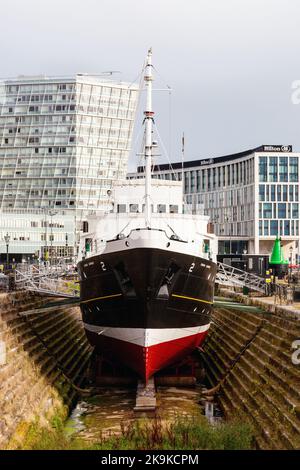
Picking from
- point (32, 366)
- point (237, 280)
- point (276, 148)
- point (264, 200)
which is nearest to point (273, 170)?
point (276, 148)

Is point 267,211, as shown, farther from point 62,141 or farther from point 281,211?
point 62,141

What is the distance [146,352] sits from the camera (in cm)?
2297

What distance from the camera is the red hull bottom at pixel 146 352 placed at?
23.2 meters

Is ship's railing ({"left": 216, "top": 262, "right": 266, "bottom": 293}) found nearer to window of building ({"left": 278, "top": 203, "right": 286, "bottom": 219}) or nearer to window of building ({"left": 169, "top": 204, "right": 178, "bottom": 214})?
window of building ({"left": 169, "top": 204, "right": 178, "bottom": 214})

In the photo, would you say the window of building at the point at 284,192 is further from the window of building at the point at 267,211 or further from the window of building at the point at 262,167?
the window of building at the point at 262,167

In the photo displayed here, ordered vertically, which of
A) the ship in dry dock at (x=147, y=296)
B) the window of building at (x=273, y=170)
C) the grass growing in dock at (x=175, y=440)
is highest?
the window of building at (x=273, y=170)

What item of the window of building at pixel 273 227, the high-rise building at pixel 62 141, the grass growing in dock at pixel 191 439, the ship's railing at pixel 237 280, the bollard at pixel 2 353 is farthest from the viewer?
the high-rise building at pixel 62 141

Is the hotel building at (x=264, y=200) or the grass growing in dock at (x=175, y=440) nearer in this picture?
the grass growing in dock at (x=175, y=440)

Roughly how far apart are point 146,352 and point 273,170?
9434 centimetres

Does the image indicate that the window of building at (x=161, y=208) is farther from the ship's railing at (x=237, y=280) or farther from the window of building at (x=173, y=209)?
the ship's railing at (x=237, y=280)

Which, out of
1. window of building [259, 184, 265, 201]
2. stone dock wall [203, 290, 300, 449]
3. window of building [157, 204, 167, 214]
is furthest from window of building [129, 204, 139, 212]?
window of building [259, 184, 265, 201]

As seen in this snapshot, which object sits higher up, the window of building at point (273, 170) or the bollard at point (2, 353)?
the window of building at point (273, 170)

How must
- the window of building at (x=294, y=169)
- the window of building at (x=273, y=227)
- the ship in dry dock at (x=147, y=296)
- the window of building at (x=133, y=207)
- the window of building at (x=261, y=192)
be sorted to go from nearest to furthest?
the ship in dry dock at (x=147, y=296)
the window of building at (x=133, y=207)
the window of building at (x=294, y=169)
the window of building at (x=261, y=192)
the window of building at (x=273, y=227)

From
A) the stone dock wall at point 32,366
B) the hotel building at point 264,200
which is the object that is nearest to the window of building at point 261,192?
the hotel building at point 264,200
